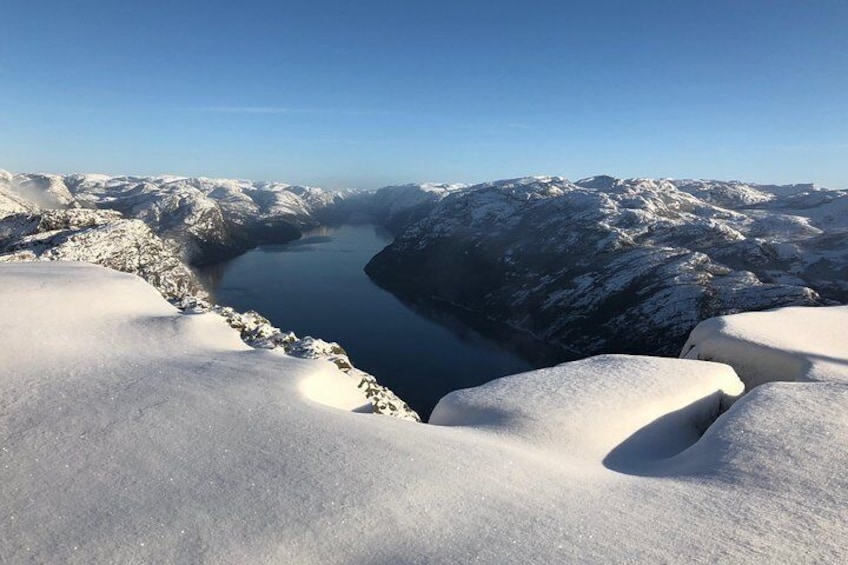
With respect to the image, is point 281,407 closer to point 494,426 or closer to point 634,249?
point 494,426

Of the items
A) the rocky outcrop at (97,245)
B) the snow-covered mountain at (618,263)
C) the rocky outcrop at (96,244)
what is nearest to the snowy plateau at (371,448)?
the rocky outcrop at (97,245)

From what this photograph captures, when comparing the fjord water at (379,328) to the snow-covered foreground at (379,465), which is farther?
the fjord water at (379,328)

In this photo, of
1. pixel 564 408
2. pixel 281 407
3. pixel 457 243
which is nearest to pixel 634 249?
pixel 457 243

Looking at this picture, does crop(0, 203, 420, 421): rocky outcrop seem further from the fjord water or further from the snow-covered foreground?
the fjord water

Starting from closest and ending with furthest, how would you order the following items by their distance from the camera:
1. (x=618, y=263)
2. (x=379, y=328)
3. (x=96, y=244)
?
(x=96, y=244), (x=379, y=328), (x=618, y=263)

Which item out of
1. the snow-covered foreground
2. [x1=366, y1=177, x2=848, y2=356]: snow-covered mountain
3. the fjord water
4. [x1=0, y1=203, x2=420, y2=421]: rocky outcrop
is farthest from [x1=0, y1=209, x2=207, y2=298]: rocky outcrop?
[x1=366, y1=177, x2=848, y2=356]: snow-covered mountain

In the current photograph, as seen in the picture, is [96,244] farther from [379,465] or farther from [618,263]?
[618,263]

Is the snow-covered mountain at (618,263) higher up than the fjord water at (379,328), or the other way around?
the snow-covered mountain at (618,263)

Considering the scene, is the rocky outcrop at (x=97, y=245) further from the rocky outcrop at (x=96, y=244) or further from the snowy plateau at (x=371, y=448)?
the snowy plateau at (x=371, y=448)

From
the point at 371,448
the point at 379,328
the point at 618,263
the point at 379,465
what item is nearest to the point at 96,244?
the point at 379,328
